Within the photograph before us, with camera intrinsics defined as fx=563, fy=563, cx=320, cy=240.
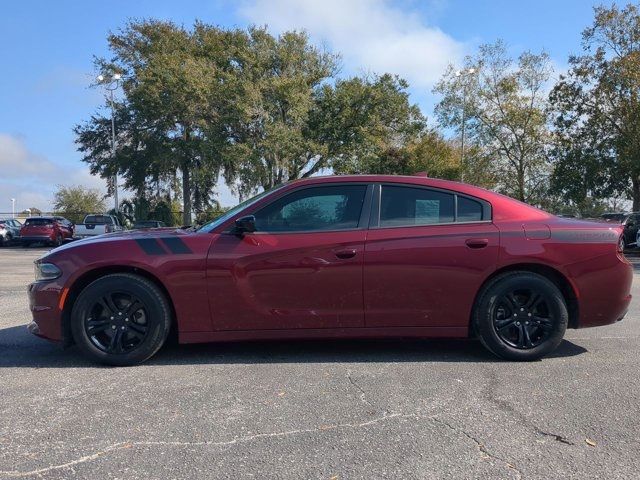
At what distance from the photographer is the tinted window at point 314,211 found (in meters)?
4.91

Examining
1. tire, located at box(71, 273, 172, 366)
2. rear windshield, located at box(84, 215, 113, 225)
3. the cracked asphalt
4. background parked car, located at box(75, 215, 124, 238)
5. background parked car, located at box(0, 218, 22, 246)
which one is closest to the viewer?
the cracked asphalt

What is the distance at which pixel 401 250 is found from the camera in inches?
190

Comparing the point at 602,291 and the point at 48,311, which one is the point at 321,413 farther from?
the point at 602,291

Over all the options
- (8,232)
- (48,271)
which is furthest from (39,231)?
(48,271)

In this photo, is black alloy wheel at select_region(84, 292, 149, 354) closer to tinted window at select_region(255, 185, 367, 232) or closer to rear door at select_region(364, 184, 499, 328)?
tinted window at select_region(255, 185, 367, 232)

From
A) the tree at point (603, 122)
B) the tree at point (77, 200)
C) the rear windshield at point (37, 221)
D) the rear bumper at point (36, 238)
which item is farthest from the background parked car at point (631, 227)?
the tree at point (77, 200)

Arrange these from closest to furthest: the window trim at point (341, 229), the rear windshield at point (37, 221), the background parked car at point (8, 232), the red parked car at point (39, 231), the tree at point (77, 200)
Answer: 1. the window trim at point (341, 229)
2. the red parked car at point (39, 231)
3. the rear windshield at point (37, 221)
4. the background parked car at point (8, 232)
5. the tree at point (77, 200)

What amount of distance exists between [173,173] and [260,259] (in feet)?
120

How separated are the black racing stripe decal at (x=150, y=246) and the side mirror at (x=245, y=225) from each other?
26.0 inches

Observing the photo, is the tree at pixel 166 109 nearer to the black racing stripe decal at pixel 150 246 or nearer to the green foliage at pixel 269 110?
the green foliage at pixel 269 110

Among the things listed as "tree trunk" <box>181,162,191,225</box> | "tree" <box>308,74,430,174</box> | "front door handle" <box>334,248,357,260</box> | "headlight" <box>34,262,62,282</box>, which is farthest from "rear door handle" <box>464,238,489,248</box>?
"tree trunk" <box>181,162,191,225</box>

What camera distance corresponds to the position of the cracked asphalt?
10.1ft

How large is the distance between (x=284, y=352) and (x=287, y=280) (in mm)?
868

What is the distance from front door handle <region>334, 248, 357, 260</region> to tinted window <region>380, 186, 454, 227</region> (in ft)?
1.36
